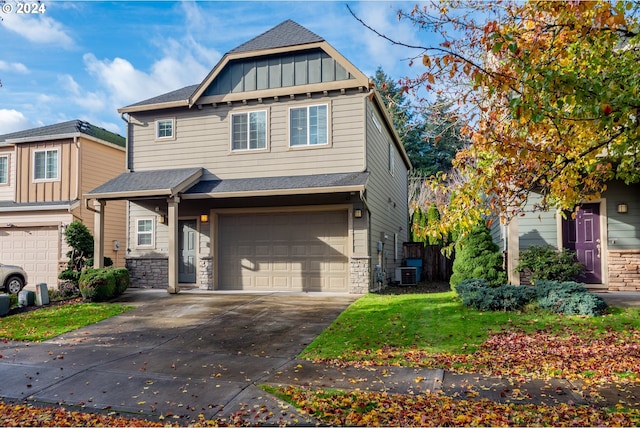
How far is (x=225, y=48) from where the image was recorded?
1365 cm

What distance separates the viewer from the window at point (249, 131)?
13297 millimetres

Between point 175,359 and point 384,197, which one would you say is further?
point 384,197

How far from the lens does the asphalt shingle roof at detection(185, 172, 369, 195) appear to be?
11.7 m

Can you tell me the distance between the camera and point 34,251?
52.6ft

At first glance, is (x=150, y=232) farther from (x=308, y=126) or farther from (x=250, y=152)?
(x=308, y=126)

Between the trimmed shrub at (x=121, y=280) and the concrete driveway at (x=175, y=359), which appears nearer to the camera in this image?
the concrete driveway at (x=175, y=359)

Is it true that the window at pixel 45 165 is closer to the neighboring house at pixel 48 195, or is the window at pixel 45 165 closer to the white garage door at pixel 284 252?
the neighboring house at pixel 48 195

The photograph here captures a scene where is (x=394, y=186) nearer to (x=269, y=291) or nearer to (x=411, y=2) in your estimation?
(x=269, y=291)

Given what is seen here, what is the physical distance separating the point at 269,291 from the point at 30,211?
9.48 meters

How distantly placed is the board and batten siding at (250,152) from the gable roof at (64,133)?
10.5ft

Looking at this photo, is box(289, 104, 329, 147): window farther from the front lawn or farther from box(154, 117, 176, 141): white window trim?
the front lawn

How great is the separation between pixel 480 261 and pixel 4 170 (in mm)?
17258

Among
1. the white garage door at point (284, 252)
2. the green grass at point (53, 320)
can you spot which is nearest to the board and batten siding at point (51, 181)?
the green grass at point (53, 320)
